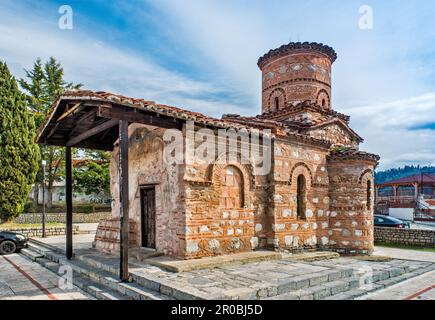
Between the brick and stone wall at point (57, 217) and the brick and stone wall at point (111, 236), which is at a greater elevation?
the brick and stone wall at point (111, 236)

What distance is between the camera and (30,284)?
7168 mm

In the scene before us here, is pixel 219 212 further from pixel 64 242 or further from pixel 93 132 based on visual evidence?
pixel 64 242

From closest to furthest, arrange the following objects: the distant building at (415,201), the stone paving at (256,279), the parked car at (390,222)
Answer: the stone paving at (256,279) < the parked car at (390,222) < the distant building at (415,201)

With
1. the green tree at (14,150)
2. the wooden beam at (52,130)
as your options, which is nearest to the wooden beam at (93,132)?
the wooden beam at (52,130)

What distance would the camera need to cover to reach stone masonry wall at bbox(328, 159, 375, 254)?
425 inches

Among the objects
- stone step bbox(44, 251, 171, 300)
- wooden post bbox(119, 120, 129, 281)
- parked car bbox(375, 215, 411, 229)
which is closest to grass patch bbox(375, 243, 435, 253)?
parked car bbox(375, 215, 411, 229)

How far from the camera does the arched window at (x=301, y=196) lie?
33.8 ft

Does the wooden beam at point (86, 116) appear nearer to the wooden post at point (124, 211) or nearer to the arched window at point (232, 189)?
the wooden post at point (124, 211)

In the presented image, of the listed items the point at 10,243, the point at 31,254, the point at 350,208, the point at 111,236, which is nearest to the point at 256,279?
the point at 111,236

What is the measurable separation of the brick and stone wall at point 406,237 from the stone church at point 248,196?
471 cm

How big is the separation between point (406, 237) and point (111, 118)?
46.2 ft
